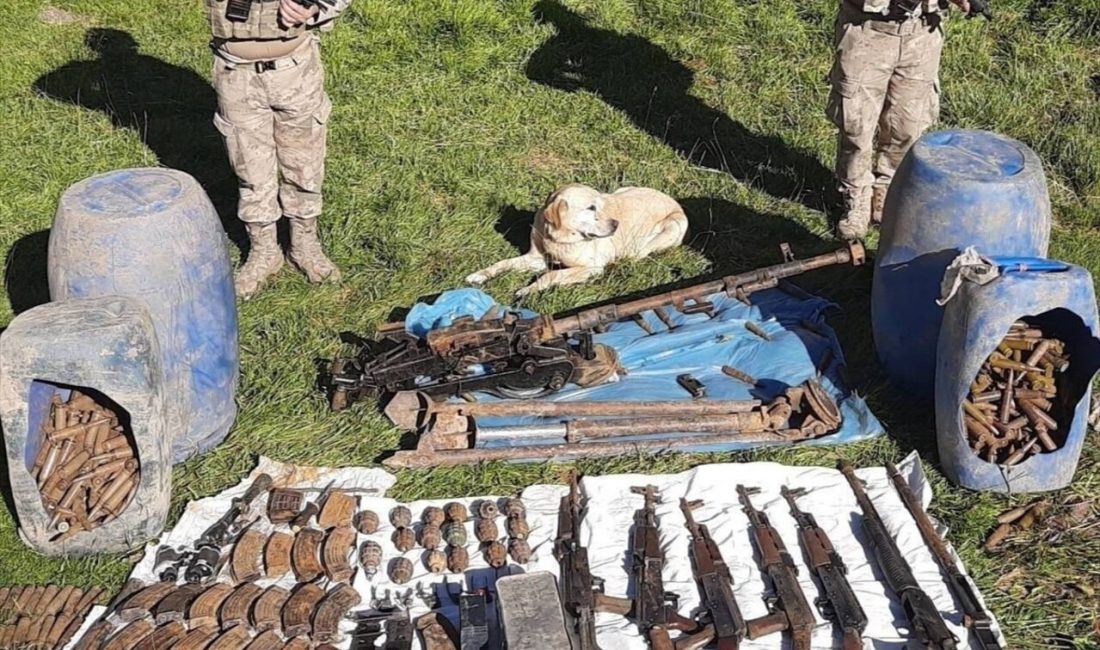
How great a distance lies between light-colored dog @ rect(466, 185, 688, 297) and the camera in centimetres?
798

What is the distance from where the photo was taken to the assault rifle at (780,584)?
532 centimetres

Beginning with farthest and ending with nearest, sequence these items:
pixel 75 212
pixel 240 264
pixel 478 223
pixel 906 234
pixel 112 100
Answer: pixel 112 100 < pixel 478 223 < pixel 240 264 < pixel 906 234 < pixel 75 212

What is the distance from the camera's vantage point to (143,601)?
5.55m

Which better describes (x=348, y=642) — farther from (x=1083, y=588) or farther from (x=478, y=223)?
(x=478, y=223)

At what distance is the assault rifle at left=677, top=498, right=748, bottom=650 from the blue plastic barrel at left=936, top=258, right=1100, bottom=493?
144 cm

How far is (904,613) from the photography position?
5.50 metres

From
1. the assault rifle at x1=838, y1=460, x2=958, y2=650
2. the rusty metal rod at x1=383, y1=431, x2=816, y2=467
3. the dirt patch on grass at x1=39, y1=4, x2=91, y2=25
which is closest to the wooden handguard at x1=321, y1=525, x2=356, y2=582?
the rusty metal rod at x1=383, y1=431, x2=816, y2=467

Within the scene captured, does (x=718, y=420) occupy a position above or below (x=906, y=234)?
below

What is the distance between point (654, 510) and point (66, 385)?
3070 millimetres

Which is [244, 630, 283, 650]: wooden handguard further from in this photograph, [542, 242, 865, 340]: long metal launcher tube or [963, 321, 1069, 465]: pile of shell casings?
[963, 321, 1069, 465]: pile of shell casings

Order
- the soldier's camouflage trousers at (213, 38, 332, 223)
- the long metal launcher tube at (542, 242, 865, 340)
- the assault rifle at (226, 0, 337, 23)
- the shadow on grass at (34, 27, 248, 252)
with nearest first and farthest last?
1. the assault rifle at (226, 0, 337, 23)
2. the long metal launcher tube at (542, 242, 865, 340)
3. the soldier's camouflage trousers at (213, 38, 332, 223)
4. the shadow on grass at (34, 27, 248, 252)

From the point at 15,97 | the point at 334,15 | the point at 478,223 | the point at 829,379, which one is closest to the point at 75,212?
the point at 334,15

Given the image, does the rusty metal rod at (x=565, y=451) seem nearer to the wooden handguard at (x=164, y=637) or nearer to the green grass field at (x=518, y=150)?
the green grass field at (x=518, y=150)

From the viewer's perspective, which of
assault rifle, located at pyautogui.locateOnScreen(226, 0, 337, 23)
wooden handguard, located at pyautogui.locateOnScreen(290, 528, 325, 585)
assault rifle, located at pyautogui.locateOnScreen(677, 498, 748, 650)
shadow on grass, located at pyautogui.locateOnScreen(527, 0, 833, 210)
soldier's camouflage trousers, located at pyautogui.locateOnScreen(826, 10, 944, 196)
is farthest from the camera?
shadow on grass, located at pyautogui.locateOnScreen(527, 0, 833, 210)
